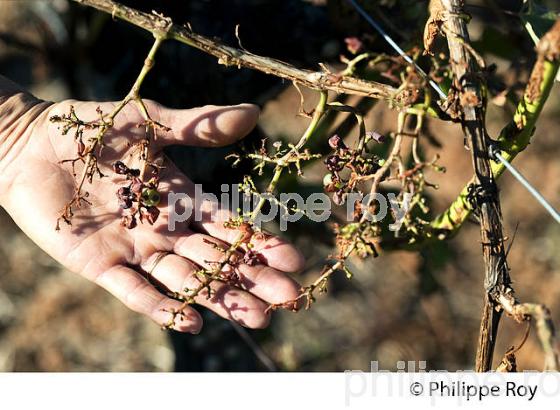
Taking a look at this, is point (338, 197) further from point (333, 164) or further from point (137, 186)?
point (137, 186)

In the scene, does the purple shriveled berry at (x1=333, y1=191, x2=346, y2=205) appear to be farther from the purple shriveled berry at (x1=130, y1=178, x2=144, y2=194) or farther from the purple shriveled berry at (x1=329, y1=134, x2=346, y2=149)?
the purple shriveled berry at (x1=130, y1=178, x2=144, y2=194)

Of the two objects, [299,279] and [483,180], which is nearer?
[483,180]

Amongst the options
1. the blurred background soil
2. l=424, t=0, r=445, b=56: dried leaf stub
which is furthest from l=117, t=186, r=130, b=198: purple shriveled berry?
the blurred background soil

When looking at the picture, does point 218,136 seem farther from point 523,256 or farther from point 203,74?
point 523,256

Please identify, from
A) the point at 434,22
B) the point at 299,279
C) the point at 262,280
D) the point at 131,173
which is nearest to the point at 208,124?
the point at 131,173

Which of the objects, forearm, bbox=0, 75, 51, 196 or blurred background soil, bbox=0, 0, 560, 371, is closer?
forearm, bbox=0, 75, 51, 196
